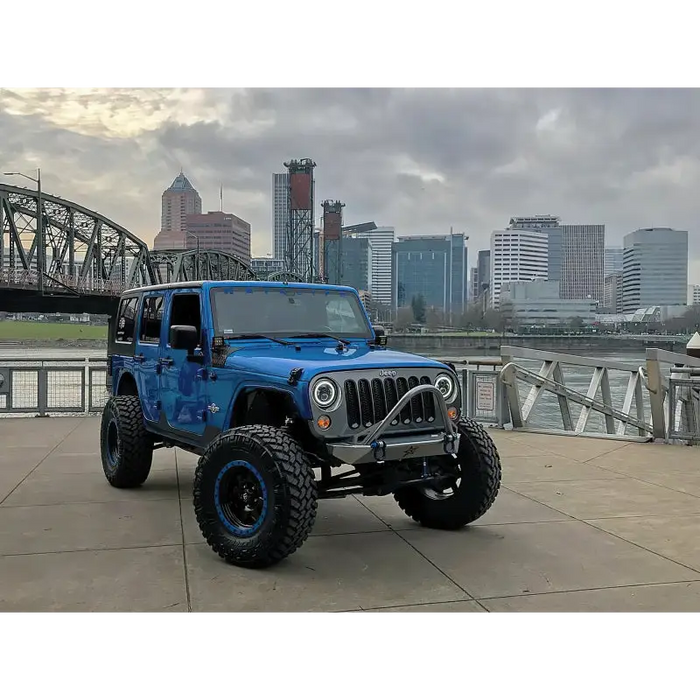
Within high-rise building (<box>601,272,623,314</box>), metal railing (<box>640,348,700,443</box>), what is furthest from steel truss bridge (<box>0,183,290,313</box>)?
metal railing (<box>640,348,700,443</box>)

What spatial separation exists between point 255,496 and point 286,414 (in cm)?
70

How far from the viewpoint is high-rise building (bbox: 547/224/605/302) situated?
74.9m

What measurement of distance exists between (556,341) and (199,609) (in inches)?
1485

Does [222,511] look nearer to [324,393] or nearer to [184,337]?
[324,393]

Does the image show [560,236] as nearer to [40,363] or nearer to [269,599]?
[40,363]

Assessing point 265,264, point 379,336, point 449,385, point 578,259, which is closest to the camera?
point 449,385

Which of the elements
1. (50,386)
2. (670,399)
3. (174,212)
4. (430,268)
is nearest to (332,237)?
(430,268)

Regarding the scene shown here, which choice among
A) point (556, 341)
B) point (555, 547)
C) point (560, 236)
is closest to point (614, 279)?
point (560, 236)

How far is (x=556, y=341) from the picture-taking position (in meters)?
39.7

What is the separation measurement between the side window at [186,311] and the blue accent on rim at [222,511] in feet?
4.71

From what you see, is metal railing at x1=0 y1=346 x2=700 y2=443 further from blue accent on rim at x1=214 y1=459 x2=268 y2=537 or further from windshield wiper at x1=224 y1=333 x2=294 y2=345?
blue accent on rim at x1=214 y1=459 x2=268 y2=537

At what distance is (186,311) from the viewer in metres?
6.30
